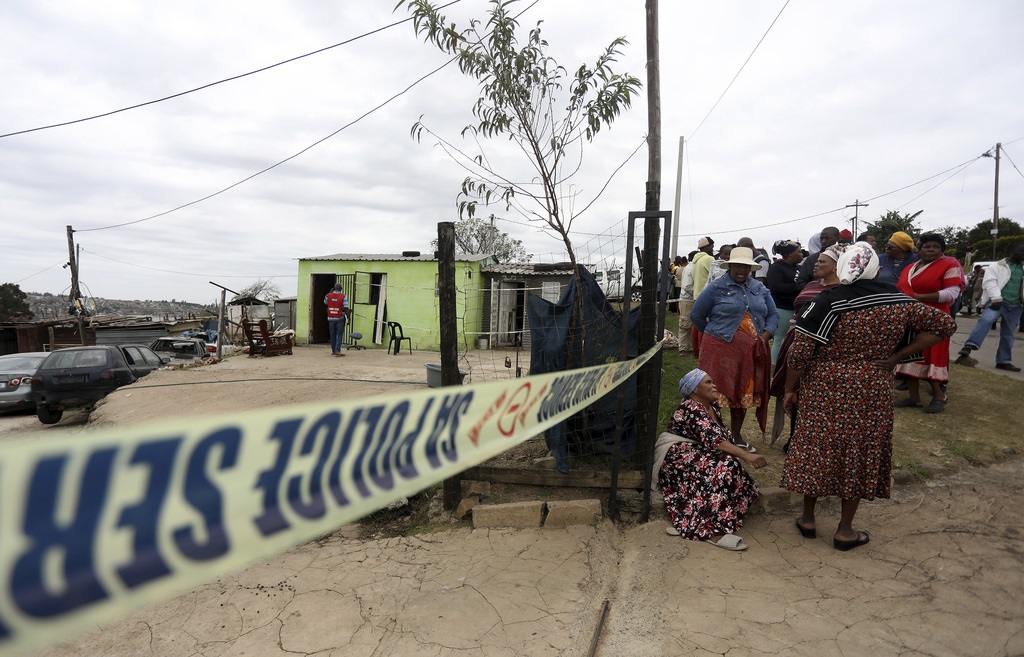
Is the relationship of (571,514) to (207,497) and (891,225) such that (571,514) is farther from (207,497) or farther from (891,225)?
(891,225)

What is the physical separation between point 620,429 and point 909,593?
1662 millimetres

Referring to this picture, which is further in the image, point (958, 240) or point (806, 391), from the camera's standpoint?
point (958, 240)

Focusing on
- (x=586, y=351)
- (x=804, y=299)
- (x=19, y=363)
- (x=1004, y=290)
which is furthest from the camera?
(x=19, y=363)

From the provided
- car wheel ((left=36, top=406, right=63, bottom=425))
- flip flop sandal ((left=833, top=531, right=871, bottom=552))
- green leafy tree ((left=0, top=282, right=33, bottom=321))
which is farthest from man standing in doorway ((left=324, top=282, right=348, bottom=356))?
green leafy tree ((left=0, top=282, right=33, bottom=321))

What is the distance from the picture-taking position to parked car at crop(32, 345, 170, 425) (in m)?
9.45

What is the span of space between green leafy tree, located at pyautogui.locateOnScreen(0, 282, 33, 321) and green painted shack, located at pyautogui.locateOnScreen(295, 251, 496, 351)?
2803 cm

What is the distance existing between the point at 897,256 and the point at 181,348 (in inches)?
799

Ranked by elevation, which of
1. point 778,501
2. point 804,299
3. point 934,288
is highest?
point 934,288

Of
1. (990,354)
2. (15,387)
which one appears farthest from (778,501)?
(15,387)

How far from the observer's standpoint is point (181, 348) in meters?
19.0

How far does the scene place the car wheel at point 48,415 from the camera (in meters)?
9.63

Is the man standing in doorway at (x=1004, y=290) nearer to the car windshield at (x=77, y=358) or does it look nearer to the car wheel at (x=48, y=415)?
the car windshield at (x=77, y=358)

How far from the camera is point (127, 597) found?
2.90 ft

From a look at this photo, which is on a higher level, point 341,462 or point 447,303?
point 447,303
